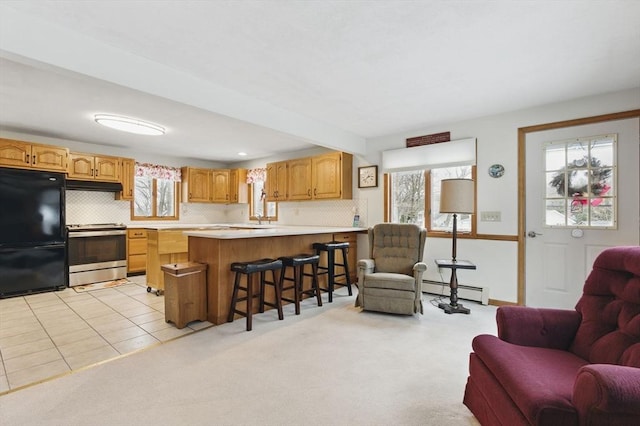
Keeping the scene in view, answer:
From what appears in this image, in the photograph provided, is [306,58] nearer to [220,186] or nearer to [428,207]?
[428,207]

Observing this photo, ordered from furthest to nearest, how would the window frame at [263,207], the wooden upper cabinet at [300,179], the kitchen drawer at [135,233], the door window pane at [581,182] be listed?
the window frame at [263,207]
the wooden upper cabinet at [300,179]
the kitchen drawer at [135,233]
the door window pane at [581,182]

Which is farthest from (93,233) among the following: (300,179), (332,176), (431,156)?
(431,156)

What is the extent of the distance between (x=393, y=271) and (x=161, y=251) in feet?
10.4

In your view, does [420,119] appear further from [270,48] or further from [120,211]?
[120,211]

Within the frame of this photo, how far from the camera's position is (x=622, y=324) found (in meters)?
1.52

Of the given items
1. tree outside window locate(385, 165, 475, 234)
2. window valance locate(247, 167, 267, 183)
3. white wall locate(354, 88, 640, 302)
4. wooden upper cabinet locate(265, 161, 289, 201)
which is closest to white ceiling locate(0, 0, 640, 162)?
white wall locate(354, 88, 640, 302)

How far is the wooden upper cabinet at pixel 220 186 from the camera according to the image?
696 cm

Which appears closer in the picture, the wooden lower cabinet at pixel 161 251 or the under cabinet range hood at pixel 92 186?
the wooden lower cabinet at pixel 161 251

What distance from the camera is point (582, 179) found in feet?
11.3

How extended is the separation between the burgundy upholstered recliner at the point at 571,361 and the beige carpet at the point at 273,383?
0.45 metres

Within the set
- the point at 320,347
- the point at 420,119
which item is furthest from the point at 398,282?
the point at 420,119

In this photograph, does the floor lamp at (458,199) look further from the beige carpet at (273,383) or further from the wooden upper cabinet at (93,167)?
the wooden upper cabinet at (93,167)

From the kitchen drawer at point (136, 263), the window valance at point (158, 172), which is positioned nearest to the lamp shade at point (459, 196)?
the kitchen drawer at point (136, 263)

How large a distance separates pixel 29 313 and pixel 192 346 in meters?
2.39
